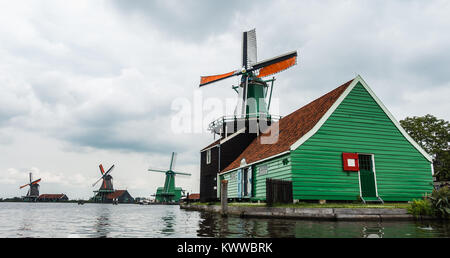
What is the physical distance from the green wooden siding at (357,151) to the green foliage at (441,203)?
3480 millimetres

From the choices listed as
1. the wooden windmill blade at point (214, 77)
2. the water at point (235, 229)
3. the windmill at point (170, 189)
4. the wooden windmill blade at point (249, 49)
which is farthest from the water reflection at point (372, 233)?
the windmill at point (170, 189)

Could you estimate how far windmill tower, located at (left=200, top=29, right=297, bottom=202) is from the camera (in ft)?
89.8

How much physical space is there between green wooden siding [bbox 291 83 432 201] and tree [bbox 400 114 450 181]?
13.9 metres

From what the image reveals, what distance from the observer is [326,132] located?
49.9 ft

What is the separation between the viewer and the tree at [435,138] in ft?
89.7

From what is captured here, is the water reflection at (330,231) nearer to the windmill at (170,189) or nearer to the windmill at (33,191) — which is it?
the windmill at (170,189)

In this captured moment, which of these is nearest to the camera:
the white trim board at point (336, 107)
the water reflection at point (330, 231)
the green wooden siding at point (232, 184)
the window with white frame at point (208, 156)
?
the water reflection at point (330, 231)

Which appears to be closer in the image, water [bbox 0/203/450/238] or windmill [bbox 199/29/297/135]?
water [bbox 0/203/450/238]

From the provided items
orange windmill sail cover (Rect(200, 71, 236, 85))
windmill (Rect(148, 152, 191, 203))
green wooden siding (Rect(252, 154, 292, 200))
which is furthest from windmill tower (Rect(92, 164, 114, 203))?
green wooden siding (Rect(252, 154, 292, 200))

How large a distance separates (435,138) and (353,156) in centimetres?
1855

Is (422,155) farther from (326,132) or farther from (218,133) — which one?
(218,133)

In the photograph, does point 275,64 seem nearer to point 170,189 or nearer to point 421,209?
point 421,209

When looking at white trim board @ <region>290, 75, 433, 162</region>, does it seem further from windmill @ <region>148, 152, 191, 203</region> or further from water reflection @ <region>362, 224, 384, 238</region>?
windmill @ <region>148, 152, 191, 203</region>
